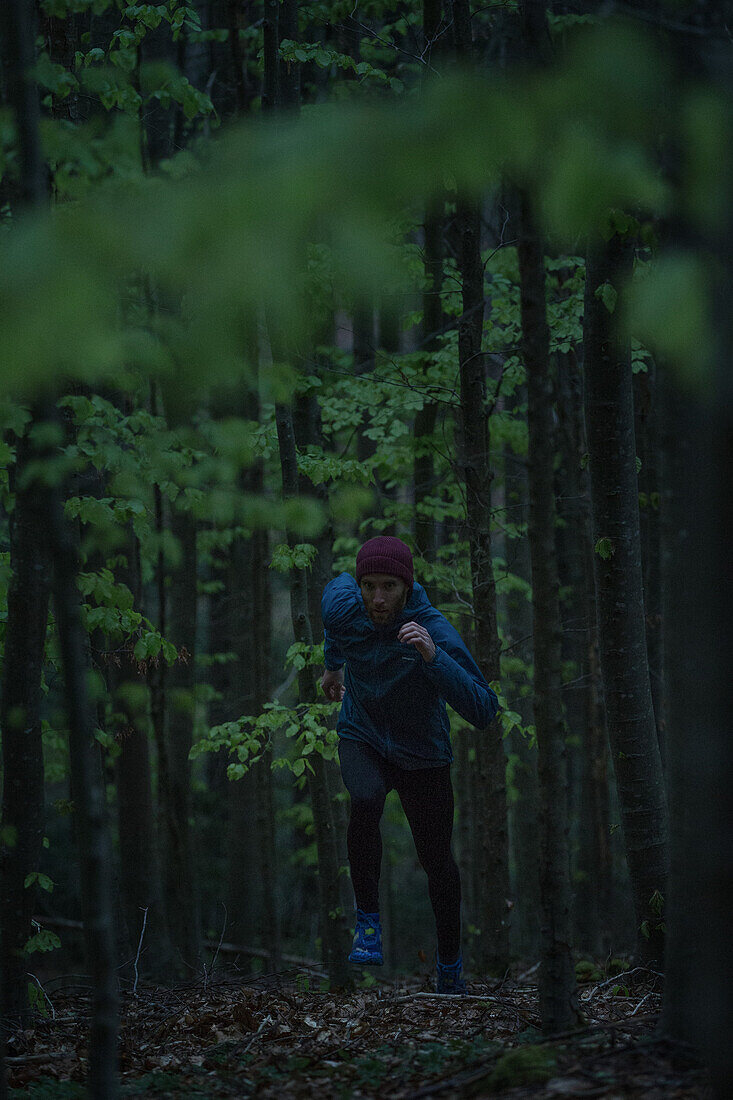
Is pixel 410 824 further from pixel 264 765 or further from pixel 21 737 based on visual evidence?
pixel 264 765

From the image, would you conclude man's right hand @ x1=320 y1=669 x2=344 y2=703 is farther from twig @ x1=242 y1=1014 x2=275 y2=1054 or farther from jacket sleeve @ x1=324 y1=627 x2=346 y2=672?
twig @ x1=242 y1=1014 x2=275 y2=1054

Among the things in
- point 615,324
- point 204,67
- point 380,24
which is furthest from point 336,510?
point 204,67

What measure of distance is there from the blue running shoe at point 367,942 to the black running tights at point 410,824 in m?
0.07

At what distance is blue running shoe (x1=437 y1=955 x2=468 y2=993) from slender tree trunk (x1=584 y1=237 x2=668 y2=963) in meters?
1.02

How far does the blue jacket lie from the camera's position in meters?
5.22

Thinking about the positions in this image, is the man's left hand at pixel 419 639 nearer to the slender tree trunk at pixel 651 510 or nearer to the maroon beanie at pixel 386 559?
the maroon beanie at pixel 386 559

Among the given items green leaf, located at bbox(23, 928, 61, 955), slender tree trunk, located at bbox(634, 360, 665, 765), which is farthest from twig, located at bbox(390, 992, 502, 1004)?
slender tree trunk, located at bbox(634, 360, 665, 765)

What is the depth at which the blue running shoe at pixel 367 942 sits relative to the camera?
15.8 ft

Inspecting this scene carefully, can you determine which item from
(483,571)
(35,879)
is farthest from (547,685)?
(483,571)

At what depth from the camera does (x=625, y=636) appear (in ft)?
16.6

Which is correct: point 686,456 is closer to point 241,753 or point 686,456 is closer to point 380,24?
point 241,753

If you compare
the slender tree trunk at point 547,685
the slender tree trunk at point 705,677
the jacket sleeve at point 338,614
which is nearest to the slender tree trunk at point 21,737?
the jacket sleeve at point 338,614

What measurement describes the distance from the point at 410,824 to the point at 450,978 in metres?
0.85

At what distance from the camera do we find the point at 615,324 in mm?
4828
